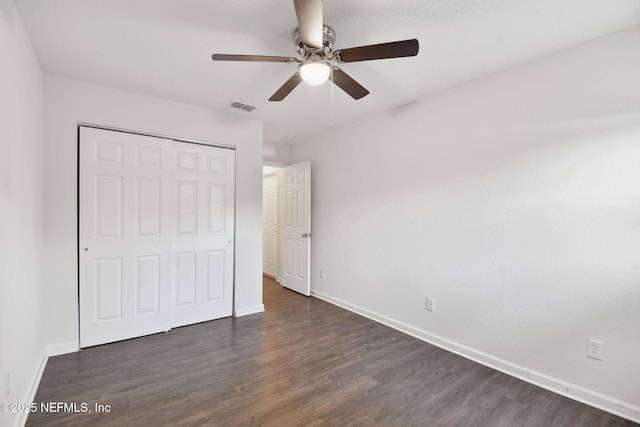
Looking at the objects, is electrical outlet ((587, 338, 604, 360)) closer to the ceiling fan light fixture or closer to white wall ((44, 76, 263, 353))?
the ceiling fan light fixture

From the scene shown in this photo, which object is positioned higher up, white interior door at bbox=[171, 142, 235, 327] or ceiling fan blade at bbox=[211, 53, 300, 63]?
ceiling fan blade at bbox=[211, 53, 300, 63]

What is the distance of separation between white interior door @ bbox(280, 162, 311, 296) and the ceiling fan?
2353 mm

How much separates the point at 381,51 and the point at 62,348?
3.54 m

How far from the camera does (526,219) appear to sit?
2.27m

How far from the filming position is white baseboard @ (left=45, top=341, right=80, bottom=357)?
252cm

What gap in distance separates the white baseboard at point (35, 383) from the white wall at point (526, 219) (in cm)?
302

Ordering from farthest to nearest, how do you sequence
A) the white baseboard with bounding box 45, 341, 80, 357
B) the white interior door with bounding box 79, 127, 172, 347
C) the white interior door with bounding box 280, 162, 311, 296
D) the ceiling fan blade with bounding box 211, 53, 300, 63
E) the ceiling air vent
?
the white interior door with bounding box 280, 162, 311, 296
the ceiling air vent
the white interior door with bounding box 79, 127, 172, 347
the white baseboard with bounding box 45, 341, 80, 357
the ceiling fan blade with bounding box 211, 53, 300, 63

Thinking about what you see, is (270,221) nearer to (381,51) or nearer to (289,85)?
(289,85)

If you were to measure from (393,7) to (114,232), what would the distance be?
3032 mm

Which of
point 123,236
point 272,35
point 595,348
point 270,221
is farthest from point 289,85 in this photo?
point 270,221

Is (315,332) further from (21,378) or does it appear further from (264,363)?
(21,378)

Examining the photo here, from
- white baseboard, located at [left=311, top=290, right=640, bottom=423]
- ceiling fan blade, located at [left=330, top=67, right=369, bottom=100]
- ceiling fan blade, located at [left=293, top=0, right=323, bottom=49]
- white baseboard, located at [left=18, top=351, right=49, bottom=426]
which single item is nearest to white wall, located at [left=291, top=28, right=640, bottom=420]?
white baseboard, located at [left=311, top=290, right=640, bottom=423]

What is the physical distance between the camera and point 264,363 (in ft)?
8.01

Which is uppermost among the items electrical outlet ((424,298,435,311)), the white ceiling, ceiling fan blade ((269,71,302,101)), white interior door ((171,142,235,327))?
the white ceiling
